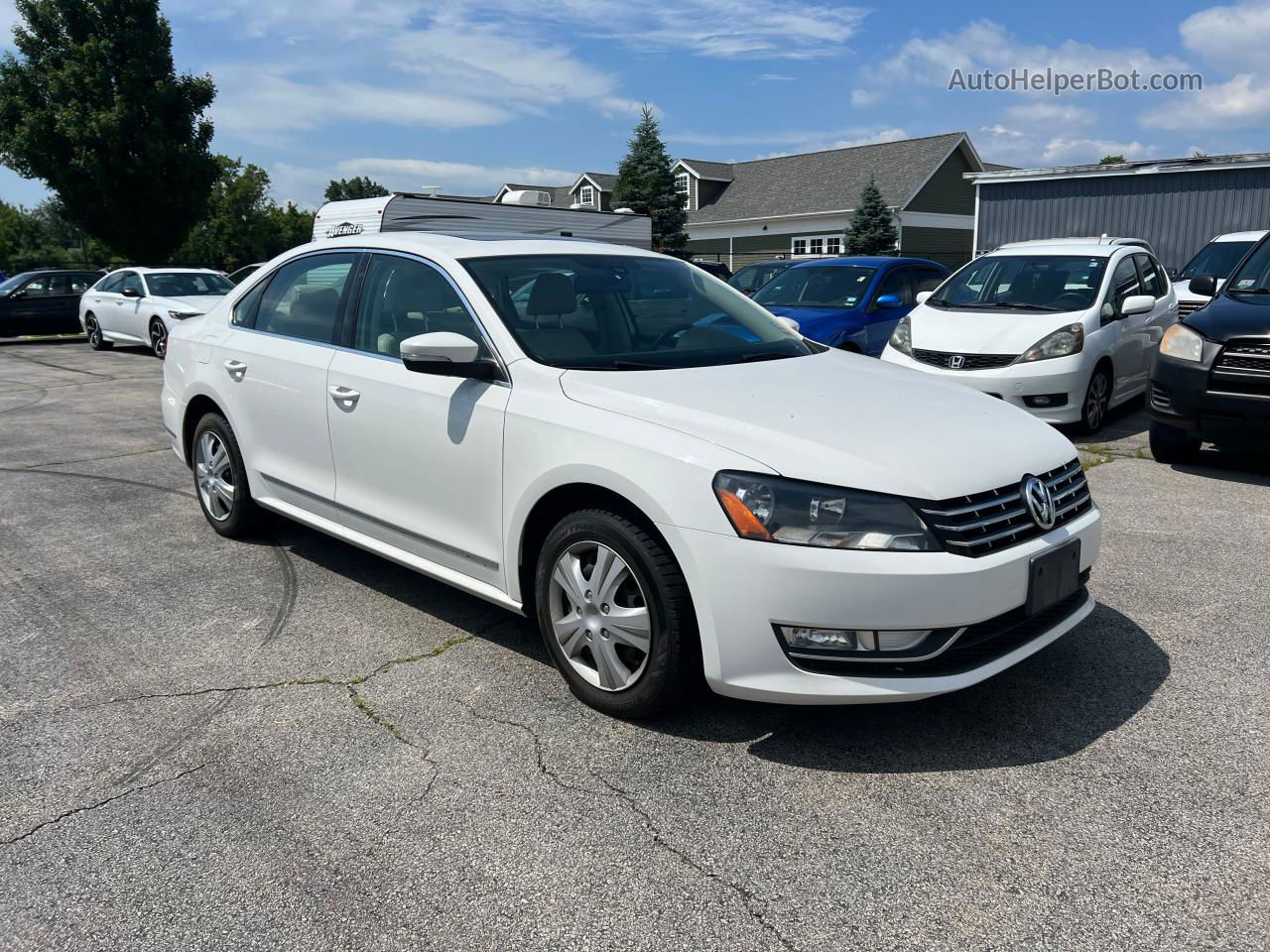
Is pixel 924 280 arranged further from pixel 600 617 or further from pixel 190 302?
pixel 190 302

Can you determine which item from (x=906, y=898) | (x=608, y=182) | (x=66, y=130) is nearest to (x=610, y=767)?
(x=906, y=898)

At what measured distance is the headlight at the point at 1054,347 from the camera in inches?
322

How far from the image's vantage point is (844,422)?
130 inches

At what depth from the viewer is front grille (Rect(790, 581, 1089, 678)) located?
298cm

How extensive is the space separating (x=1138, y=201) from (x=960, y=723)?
23415 mm

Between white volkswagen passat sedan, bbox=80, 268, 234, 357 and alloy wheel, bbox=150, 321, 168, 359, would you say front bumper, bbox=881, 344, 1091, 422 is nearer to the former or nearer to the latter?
white volkswagen passat sedan, bbox=80, 268, 234, 357

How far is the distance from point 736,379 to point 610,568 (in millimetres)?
913

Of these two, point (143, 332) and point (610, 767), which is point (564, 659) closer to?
point (610, 767)

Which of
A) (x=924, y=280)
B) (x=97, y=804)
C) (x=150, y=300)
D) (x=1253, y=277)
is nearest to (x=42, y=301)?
(x=150, y=300)

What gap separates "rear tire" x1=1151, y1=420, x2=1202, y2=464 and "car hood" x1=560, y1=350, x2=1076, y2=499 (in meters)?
4.07

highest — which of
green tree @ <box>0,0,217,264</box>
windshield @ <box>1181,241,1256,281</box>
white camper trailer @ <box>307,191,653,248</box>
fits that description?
green tree @ <box>0,0,217,264</box>

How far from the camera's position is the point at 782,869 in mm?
2592

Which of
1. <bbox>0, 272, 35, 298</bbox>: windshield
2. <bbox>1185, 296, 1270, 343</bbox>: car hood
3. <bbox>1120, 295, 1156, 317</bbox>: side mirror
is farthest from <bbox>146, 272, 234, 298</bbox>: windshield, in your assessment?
<bbox>1185, 296, 1270, 343</bbox>: car hood

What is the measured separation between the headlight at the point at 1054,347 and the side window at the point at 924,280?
124 inches
